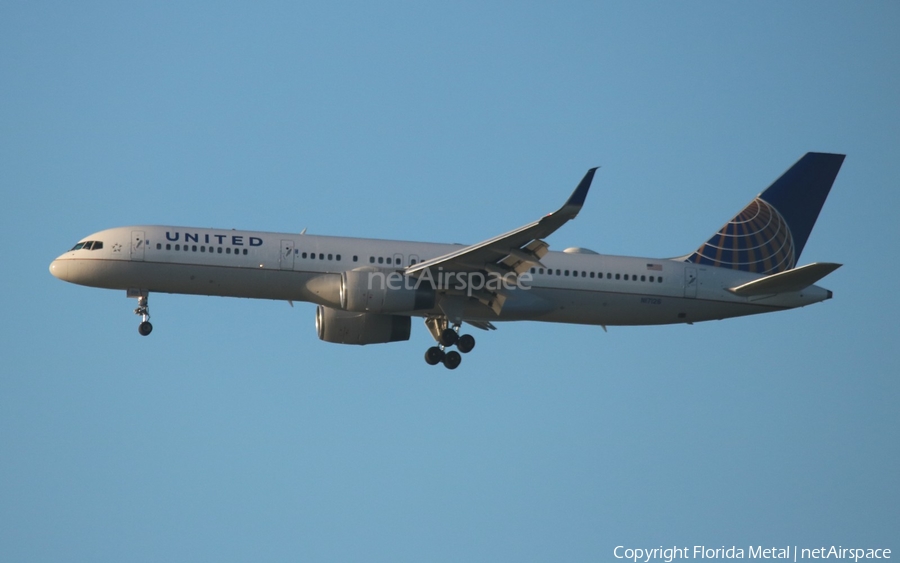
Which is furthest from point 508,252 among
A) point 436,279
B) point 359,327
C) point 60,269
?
point 60,269

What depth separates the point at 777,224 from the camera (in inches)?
2080

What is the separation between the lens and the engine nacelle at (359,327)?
163 feet

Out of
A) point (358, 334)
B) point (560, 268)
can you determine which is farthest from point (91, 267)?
point (560, 268)

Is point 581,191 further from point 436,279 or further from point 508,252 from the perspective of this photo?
point 436,279

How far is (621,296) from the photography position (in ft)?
160

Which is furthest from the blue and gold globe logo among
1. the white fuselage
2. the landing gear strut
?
the landing gear strut

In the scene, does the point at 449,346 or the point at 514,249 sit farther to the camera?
the point at 449,346

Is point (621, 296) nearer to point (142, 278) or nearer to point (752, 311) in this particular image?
point (752, 311)

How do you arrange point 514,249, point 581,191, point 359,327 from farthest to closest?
point 359,327 → point 514,249 → point 581,191

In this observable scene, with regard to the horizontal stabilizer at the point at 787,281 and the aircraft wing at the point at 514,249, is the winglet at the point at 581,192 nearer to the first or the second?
the aircraft wing at the point at 514,249

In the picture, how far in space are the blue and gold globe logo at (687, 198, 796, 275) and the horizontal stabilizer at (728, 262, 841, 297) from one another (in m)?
1.99

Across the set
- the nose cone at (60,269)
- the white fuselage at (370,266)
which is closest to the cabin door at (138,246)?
the white fuselage at (370,266)

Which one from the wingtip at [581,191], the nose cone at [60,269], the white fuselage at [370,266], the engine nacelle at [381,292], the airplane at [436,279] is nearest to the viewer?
the wingtip at [581,191]

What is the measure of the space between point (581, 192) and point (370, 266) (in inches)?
402
